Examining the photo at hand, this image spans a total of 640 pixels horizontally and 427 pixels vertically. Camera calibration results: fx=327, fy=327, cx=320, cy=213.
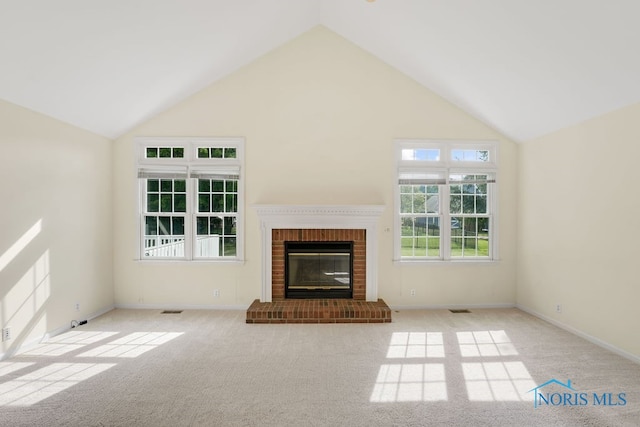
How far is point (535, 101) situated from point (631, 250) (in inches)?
79.9

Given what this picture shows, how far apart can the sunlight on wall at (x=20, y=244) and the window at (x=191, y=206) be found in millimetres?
1512

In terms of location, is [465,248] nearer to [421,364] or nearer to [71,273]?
[421,364]

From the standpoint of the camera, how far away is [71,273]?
175 inches

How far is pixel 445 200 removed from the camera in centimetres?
545

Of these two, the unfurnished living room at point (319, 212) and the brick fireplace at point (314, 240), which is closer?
the unfurnished living room at point (319, 212)

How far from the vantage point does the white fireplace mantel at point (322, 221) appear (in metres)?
5.09

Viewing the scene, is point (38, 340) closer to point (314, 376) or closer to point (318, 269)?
point (314, 376)

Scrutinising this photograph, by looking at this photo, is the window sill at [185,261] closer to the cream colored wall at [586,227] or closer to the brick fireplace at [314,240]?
the brick fireplace at [314,240]

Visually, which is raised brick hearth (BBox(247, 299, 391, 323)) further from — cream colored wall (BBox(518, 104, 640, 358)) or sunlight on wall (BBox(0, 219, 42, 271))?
sunlight on wall (BBox(0, 219, 42, 271))

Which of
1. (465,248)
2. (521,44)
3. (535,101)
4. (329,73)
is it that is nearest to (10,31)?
(329,73)

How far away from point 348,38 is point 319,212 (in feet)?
9.14

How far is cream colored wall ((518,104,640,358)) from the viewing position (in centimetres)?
351

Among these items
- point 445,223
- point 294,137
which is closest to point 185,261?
point 294,137

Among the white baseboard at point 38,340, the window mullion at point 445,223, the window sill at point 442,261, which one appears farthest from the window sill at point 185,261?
the window mullion at point 445,223
